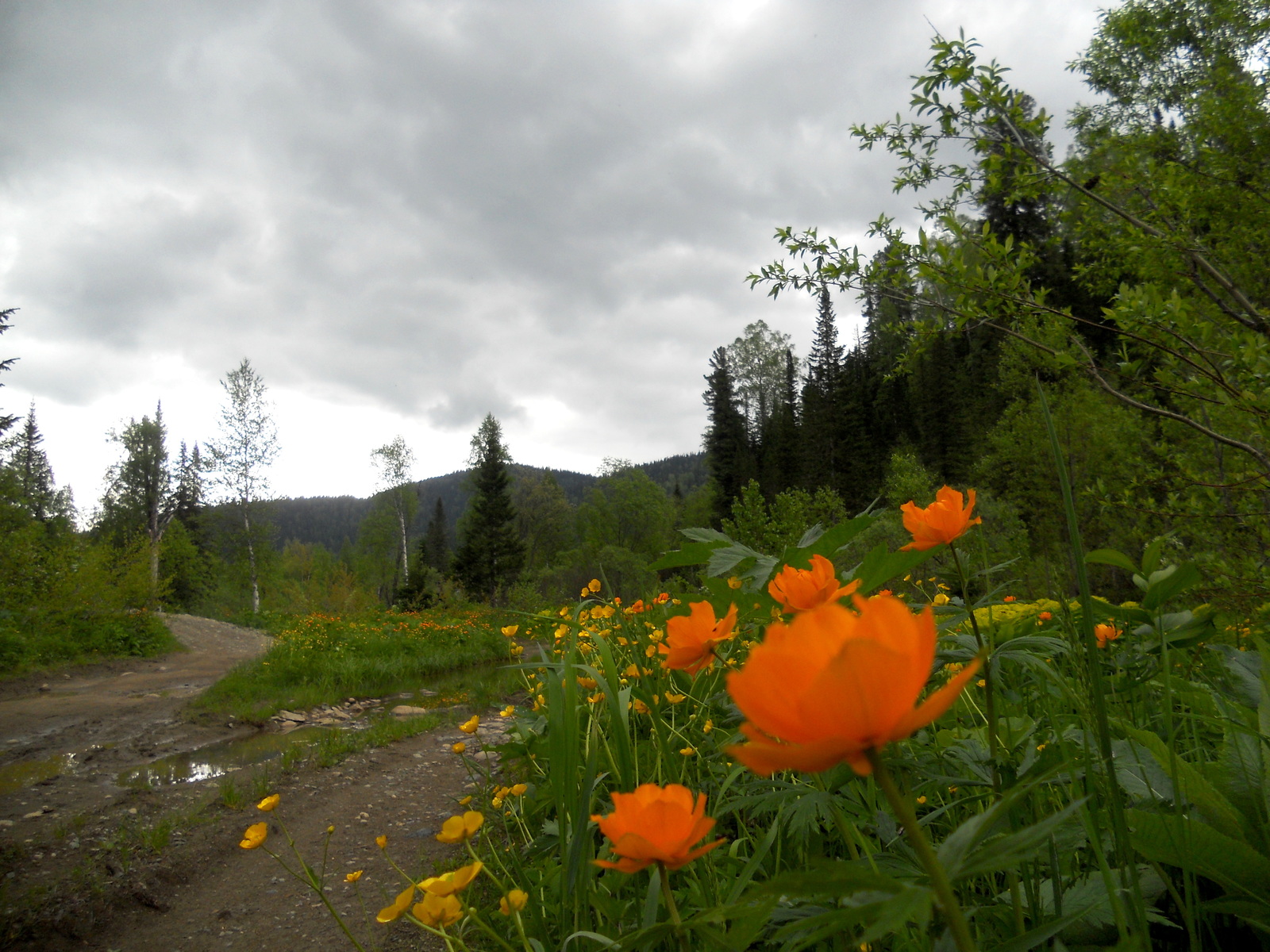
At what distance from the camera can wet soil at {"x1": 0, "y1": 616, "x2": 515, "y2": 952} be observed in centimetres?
233

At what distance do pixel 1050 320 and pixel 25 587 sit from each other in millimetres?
12658

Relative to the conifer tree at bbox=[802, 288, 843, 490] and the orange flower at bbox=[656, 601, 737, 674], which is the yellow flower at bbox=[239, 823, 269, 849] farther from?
the conifer tree at bbox=[802, 288, 843, 490]

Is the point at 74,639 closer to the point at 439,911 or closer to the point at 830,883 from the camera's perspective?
the point at 439,911

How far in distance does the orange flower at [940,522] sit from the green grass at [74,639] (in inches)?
431

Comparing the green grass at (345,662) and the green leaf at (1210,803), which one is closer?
the green leaf at (1210,803)

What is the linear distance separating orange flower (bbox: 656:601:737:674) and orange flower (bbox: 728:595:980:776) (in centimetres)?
43

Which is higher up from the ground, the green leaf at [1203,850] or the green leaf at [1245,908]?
the green leaf at [1203,850]

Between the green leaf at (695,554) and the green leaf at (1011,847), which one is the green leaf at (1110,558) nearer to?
the green leaf at (695,554)

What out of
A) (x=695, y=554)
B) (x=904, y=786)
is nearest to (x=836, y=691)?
(x=904, y=786)

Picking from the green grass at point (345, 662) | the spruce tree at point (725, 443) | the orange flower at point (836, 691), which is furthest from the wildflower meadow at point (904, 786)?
the spruce tree at point (725, 443)

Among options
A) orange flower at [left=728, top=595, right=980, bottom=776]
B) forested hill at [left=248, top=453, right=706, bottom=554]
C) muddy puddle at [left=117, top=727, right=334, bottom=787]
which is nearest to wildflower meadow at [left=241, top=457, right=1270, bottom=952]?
orange flower at [left=728, top=595, right=980, bottom=776]

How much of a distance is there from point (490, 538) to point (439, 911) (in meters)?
29.1

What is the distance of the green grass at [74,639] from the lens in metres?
8.35

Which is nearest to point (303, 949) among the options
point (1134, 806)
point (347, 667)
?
point (1134, 806)
